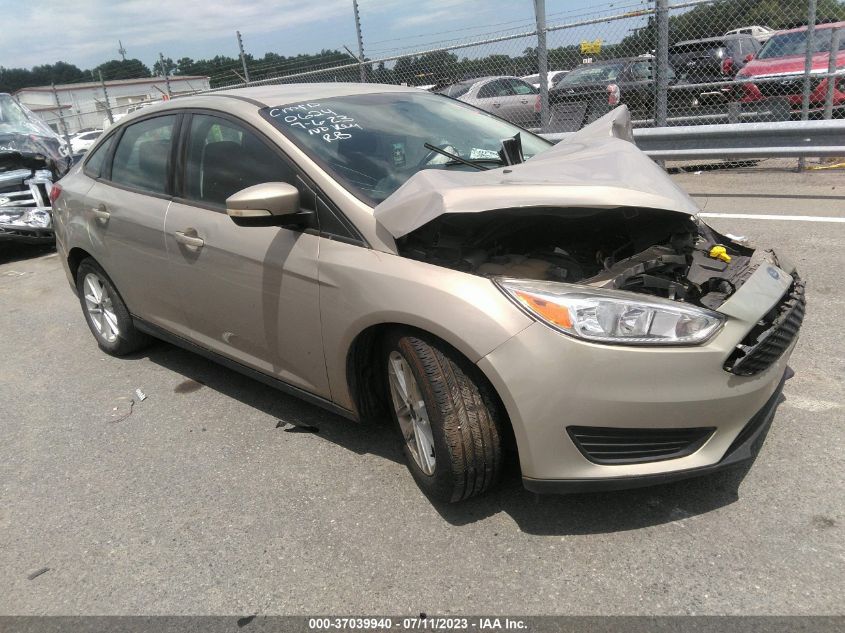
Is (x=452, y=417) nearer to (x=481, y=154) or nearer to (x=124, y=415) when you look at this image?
(x=481, y=154)

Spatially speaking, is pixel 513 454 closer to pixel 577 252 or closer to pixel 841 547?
pixel 577 252

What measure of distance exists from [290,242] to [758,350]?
1.87 m

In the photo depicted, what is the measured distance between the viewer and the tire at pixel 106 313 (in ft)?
14.5

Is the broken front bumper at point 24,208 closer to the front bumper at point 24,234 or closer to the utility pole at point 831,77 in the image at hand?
the front bumper at point 24,234

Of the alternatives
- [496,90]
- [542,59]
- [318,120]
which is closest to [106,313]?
[318,120]

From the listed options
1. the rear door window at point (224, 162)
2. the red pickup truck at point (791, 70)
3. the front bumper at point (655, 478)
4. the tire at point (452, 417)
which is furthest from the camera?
the red pickup truck at point (791, 70)

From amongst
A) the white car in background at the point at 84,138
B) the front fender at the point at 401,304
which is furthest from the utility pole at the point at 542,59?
the white car in background at the point at 84,138

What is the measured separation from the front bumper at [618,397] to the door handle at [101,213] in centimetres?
283

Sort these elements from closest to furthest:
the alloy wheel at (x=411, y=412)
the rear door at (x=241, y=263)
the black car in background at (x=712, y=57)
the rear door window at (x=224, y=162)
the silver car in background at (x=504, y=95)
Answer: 1. the alloy wheel at (x=411, y=412)
2. the rear door at (x=241, y=263)
3. the rear door window at (x=224, y=162)
4. the black car in background at (x=712, y=57)
5. the silver car in background at (x=504, y=95)

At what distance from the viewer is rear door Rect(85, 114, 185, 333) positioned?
148 inches

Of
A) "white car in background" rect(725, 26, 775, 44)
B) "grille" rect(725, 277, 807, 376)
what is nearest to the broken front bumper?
"grille" rect(725, 277, 807, 376)

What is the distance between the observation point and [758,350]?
2.32 m

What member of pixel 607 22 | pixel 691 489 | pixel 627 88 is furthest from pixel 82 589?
pixel 627 88

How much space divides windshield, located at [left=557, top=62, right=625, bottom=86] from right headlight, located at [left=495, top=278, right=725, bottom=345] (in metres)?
8.07
